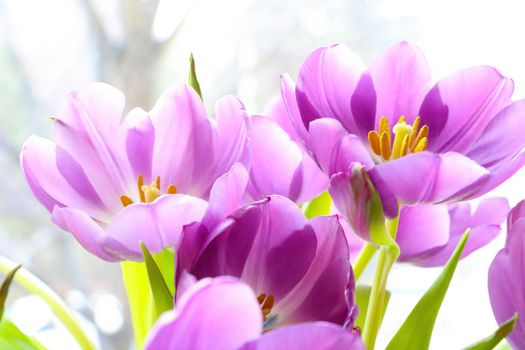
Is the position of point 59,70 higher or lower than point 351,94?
lower

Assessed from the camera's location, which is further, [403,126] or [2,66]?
[2,66]

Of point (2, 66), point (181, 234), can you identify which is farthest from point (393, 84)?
point (2, 66)

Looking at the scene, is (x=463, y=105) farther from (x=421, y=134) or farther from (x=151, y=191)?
(x=151, y=191)

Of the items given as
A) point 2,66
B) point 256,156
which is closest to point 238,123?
point 256,156

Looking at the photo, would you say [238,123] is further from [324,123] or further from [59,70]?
[59,70]

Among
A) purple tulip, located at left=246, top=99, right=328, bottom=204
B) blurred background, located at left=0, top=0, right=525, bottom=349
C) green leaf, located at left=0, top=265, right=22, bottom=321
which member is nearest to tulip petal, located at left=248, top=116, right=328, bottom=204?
purple tulip, located at left=246, top=99, right=328, bottom=204
